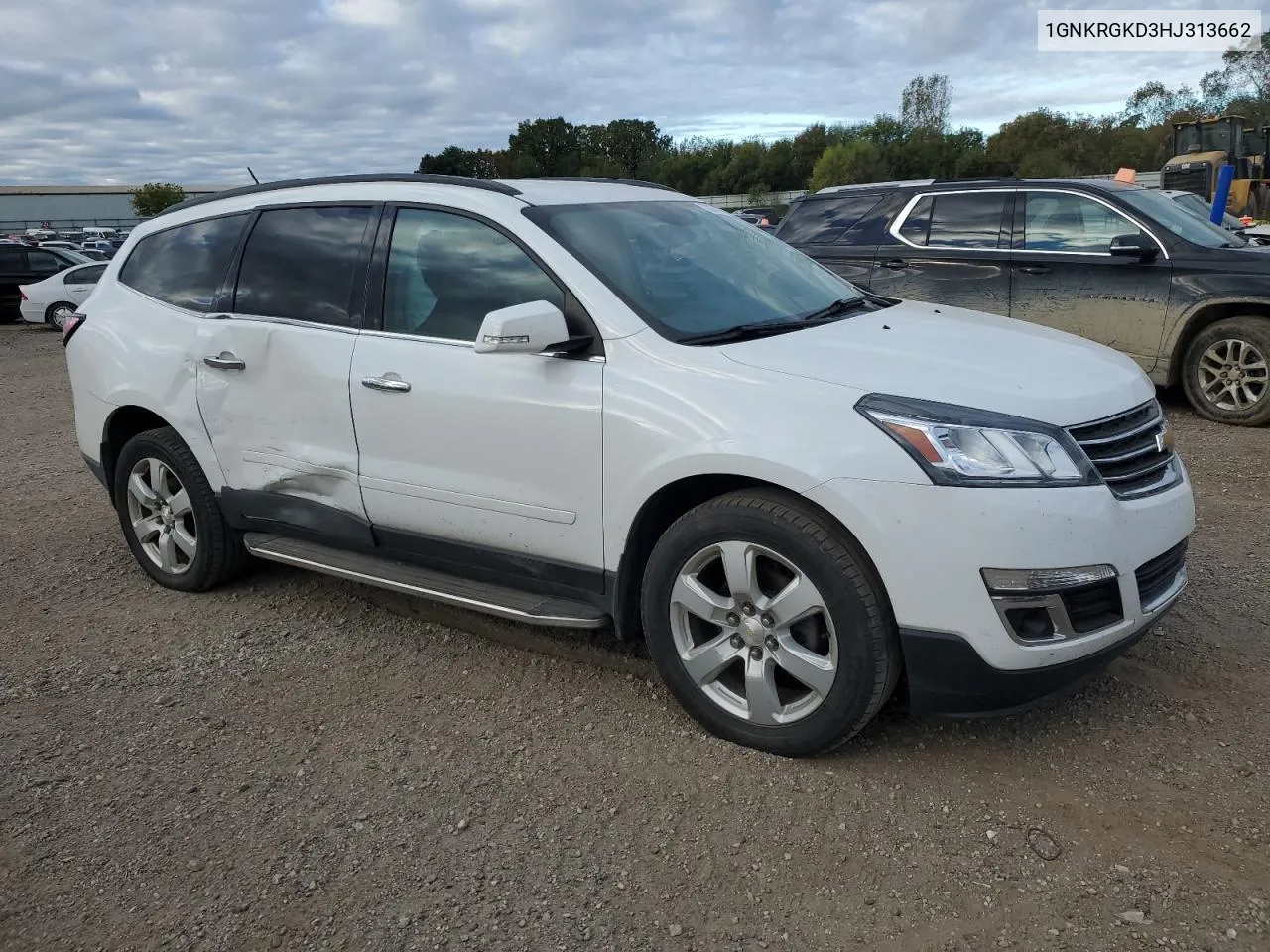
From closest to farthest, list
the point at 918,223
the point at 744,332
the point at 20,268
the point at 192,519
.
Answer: the point at 744,332 → the point at 192,519 → the point at 918,223 → the point at 20,268

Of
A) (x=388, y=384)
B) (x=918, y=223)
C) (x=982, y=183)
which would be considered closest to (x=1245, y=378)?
(x=982, y=183)

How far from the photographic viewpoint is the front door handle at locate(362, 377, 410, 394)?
3.85m

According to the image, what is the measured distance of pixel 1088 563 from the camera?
115 inches

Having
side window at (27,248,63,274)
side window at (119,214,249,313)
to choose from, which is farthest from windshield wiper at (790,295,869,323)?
side window at (27,248,63,274)

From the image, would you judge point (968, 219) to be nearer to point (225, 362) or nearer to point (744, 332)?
point (744, 332)

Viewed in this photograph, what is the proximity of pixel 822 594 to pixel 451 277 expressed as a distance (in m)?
1.85

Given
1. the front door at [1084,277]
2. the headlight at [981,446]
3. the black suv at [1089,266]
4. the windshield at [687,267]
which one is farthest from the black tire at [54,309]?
the headlight at [981,446]

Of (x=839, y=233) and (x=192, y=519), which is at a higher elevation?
(x=839, y=233)

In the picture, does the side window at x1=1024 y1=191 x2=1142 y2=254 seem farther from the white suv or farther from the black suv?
the white suv

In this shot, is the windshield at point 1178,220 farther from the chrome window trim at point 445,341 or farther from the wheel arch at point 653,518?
the chrome window trim at point 445,341

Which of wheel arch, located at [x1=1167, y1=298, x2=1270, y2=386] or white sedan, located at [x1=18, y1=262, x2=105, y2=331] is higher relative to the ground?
wheel arch, located at [x1=1167, y1=298, x2=1270, y2=386]

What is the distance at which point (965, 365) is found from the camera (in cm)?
329

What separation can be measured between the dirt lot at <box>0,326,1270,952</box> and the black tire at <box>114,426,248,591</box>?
1.35 feet

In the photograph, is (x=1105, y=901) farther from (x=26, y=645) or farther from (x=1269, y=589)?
(x=26, y=645)
